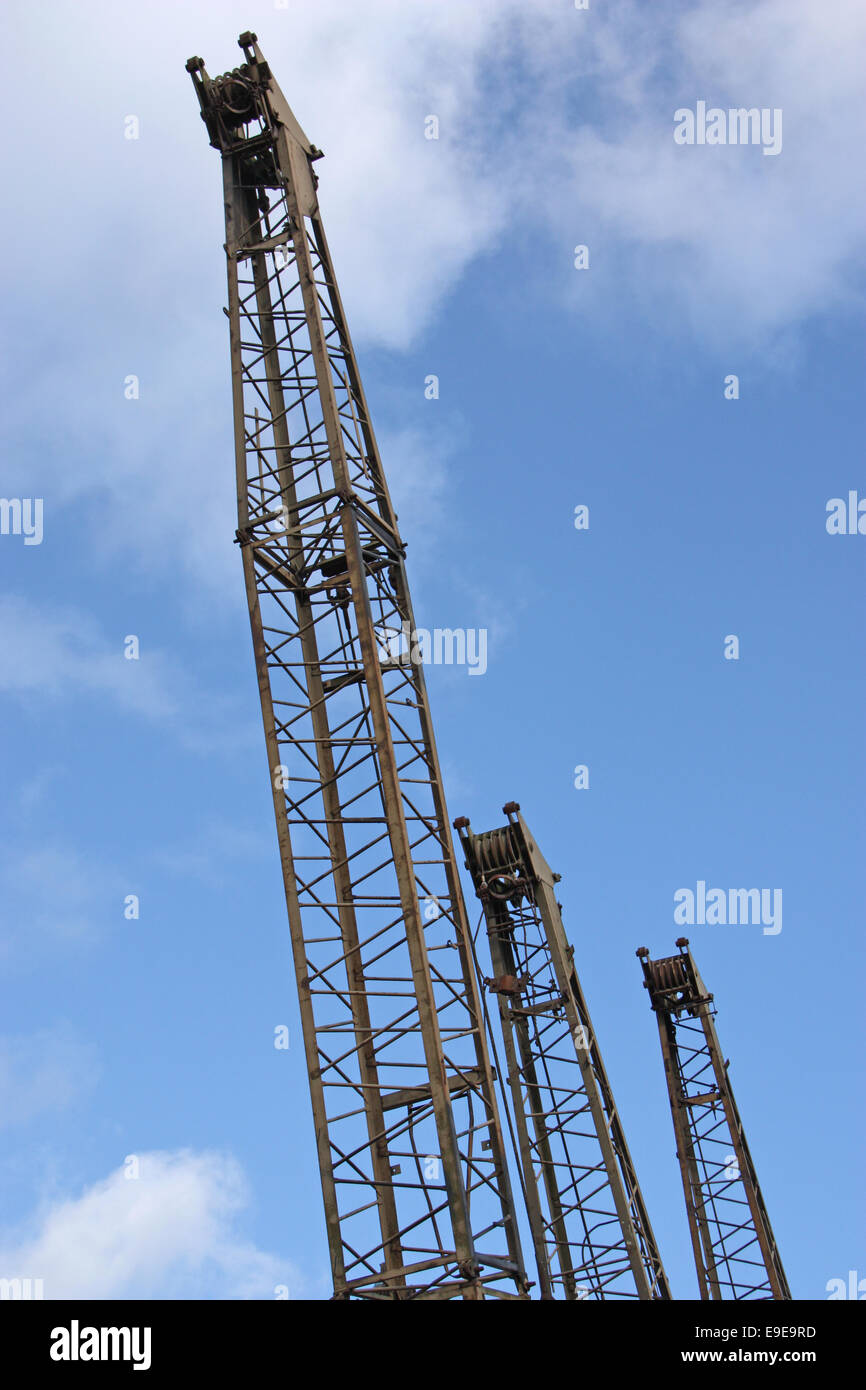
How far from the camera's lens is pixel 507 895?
25703 mm

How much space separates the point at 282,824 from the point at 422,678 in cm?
315

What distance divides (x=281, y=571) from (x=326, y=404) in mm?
2566

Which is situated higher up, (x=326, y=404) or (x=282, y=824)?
(x=326, y=404)

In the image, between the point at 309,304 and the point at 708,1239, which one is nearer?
the point at 309,304

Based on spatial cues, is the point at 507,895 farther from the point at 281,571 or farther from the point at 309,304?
the point at 309,304
